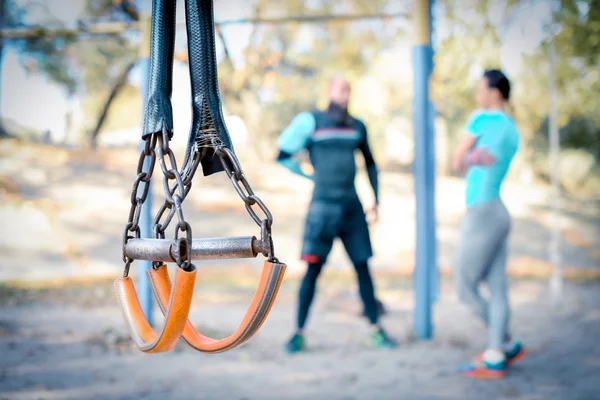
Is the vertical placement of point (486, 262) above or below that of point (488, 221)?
below

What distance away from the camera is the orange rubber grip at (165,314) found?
1170 mm

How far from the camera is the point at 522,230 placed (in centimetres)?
657

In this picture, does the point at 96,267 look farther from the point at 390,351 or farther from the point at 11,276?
the point at 390,351

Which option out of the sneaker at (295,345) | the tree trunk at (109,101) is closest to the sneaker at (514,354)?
the sneaker at (295,345)

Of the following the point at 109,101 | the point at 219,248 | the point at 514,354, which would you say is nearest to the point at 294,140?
the point at 514,354

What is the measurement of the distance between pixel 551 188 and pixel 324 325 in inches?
148

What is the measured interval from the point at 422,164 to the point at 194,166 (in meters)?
2.50

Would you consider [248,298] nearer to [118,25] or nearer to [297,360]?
[297,360]

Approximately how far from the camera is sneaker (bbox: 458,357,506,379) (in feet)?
9.20

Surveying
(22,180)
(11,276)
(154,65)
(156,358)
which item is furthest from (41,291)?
(154,65)

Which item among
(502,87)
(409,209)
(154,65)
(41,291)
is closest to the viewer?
(154,65)

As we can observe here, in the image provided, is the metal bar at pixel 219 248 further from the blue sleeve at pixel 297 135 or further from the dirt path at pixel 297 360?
the blue sleeve at pixel 297 135

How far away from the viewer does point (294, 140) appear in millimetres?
3340

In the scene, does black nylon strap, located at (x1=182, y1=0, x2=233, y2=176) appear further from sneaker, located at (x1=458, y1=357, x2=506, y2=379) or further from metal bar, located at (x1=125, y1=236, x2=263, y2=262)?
sneaker, located at (x1=458, y1=357, x2=506, y2=379)
